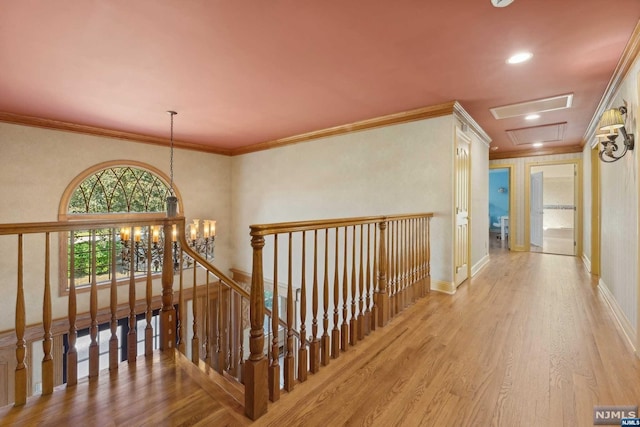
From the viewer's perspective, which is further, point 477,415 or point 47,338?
point 47,338

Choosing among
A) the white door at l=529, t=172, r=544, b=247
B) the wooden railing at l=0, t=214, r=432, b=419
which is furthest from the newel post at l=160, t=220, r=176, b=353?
the white door at l=529, t=172, r=544, b=247

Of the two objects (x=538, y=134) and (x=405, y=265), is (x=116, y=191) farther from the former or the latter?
(x=538, y=134)

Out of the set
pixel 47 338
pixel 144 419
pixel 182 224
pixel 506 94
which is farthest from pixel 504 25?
pixel 47 338

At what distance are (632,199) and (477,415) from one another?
216cm

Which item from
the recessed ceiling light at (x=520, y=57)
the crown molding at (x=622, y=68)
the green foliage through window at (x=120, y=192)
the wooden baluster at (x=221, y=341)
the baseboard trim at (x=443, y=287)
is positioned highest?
the recessed ceiling light at (x=520, y=57)

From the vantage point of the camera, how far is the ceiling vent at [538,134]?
458cm

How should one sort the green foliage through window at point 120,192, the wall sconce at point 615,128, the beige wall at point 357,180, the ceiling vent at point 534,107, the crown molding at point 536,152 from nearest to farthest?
the wall sconce at point 615,128
the ceiling vent at point 534,107
the beige wall at point 357,180
the green foliage through window at point 120,192
the crown molding at point 536,152

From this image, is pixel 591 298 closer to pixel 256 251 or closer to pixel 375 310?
pixel 375 310

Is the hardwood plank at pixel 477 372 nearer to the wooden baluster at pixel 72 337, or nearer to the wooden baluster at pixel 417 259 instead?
the wooden baluster at pixel 417 259

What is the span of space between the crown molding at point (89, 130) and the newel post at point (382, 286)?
15.5 feet

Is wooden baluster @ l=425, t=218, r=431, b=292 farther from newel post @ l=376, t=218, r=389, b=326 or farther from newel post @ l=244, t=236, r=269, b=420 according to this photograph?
newel post @ l=244, t=236, r=269, b=420

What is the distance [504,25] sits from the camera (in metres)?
2.00

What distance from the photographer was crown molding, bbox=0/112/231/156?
404cm

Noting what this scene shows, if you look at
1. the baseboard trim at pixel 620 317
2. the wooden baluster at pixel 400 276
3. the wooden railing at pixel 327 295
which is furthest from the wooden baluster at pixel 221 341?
the baseboard trim at pixel 620 317
